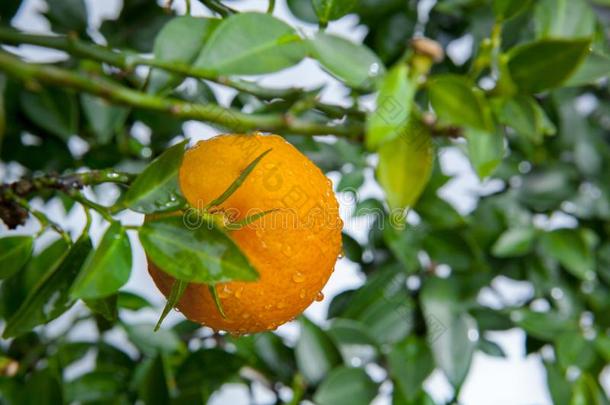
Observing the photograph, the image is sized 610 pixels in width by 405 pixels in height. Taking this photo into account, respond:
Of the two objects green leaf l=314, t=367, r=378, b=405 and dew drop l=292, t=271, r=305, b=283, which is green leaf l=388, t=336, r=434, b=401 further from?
dew drop l=292, t=271, r=305, b=283

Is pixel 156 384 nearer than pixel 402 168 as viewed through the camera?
No

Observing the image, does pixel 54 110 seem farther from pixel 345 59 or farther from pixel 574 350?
pixel 574 350

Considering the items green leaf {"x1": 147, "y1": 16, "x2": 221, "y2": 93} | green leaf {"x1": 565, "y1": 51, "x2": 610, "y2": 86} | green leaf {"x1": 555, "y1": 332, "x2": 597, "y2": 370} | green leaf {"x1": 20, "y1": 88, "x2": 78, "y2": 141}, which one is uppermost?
green leaf {"x1": 147, "y1": 16, "x2": 221, "y2": 93}

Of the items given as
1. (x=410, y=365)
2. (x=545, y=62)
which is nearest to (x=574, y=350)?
(x=410, y=365)

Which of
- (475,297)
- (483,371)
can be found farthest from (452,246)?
(483,371)

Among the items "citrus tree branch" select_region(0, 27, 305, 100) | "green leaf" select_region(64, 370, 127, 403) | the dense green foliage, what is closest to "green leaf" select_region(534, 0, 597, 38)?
the dense green foliage

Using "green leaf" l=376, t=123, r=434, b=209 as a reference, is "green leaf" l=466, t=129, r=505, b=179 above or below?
below
